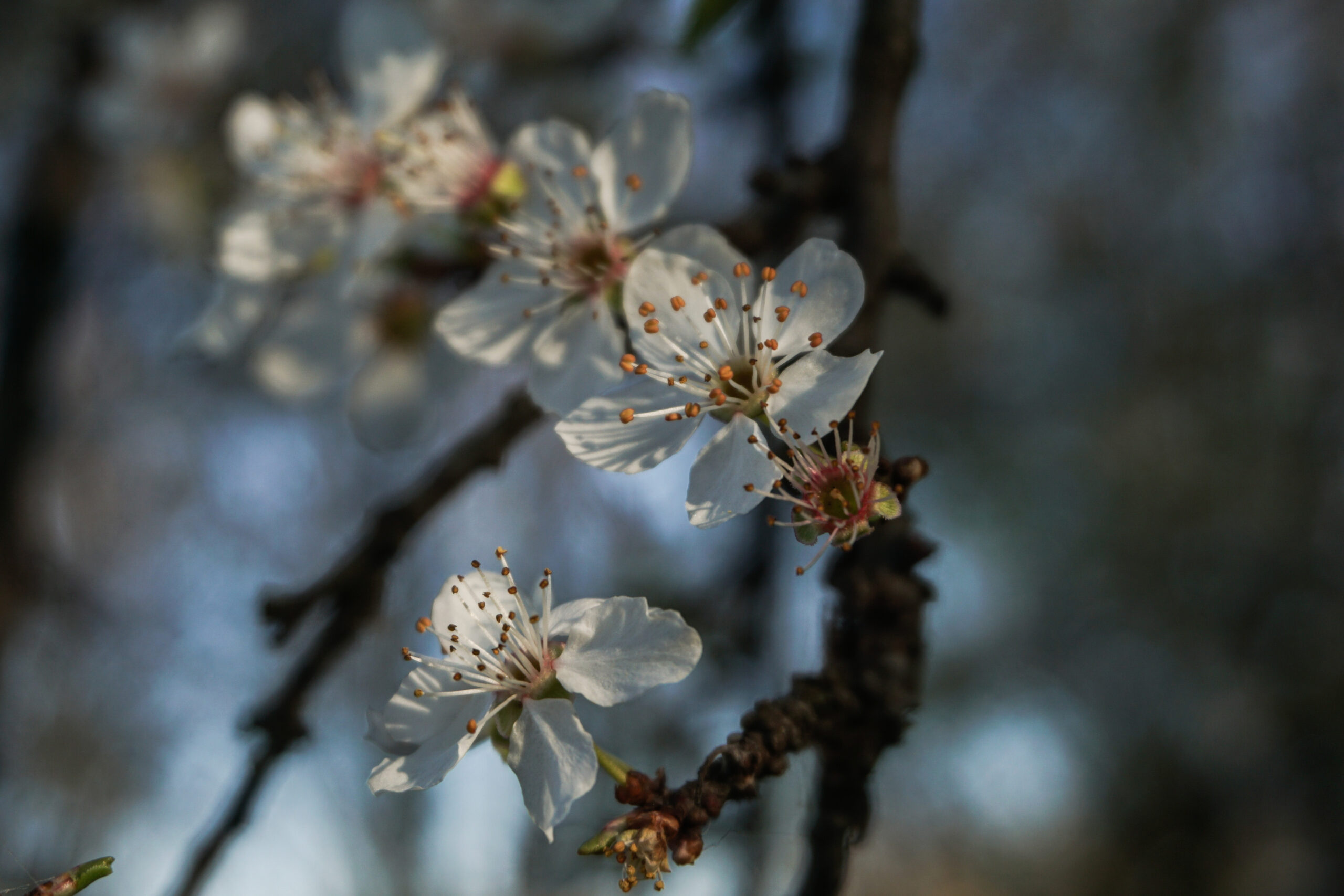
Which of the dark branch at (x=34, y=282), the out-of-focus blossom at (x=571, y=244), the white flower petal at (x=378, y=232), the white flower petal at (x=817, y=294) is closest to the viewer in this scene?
the white flower petal at (x=817, y=294)

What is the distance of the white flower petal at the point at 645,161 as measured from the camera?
0.65m

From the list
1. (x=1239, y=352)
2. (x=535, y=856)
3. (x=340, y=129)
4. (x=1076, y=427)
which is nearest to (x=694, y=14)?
(x=340, y=129)

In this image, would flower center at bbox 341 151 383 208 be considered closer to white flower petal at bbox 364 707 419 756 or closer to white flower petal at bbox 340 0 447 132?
white flower petal at bbox 340 0 447 132

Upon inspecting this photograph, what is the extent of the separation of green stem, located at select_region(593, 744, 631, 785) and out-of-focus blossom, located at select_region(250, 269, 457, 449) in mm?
564

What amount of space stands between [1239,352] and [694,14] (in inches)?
123

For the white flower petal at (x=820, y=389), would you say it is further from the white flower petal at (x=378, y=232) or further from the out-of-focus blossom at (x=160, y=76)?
the out-of-focus blossom at (x=160, y=76)

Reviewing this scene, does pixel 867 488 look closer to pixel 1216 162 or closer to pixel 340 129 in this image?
pixel 340 129

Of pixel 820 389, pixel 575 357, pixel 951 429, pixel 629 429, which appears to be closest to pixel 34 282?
pixel 575 357

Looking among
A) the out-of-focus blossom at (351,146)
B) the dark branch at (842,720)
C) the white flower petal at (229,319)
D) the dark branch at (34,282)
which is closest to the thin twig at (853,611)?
the dark branch at (842,720)

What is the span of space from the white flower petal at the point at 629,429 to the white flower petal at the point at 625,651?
0.08 metres

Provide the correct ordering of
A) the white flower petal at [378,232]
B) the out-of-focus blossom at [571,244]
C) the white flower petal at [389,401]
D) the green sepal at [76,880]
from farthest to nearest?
the white flower petal at [389,401], the white flower petal at [378,232], the out-of-focus blossom at [571,244], the green sepal at [76,880]

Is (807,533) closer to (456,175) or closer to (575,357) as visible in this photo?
(575,357)

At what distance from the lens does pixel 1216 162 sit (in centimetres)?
297

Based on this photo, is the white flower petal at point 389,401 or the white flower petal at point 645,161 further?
the white flower petal at point 389,401
